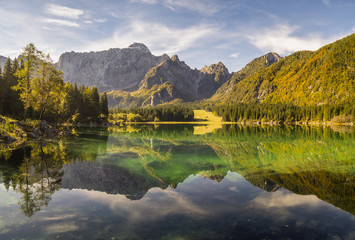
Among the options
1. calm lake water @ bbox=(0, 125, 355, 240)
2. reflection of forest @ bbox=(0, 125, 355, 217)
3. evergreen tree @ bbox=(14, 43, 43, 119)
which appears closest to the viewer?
calm lake water @ bbox=(0, 125, 355, 240)

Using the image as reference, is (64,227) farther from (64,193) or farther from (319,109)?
(319,109)

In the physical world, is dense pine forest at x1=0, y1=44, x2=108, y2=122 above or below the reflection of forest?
above

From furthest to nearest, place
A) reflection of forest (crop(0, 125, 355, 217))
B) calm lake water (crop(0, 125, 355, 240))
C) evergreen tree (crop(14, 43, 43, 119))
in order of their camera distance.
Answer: evergreen tree (crop(14, 43, 43, 119)) < reflection of forest (crop(0, 125, 355, 217)) < calm lake water (crop(0, 125, 355, 240))

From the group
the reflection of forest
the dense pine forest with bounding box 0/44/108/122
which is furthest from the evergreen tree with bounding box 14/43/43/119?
the reflection of forest

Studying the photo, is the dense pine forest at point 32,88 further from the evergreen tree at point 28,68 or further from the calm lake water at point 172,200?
the calm lake water at point 172,200

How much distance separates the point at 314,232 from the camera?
11.4 metres

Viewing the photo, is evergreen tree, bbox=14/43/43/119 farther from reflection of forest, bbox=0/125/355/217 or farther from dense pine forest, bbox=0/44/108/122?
reflection of forest, bbox=0/125/355/217

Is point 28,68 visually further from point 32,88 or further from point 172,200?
point 172,200

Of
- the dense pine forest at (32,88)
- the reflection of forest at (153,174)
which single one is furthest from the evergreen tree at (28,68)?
the reflection of forest at (153,174)

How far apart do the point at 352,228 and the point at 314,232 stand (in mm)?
2444

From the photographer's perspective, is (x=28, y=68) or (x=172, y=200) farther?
(x=28, y=68)

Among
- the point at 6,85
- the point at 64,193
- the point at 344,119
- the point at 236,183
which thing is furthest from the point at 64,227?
the point at 344,119

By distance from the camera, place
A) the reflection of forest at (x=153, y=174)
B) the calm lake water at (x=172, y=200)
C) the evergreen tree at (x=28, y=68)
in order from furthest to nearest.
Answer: the evergreen tree at (x=28, y=68)
the reflection of forest at (x=153, y=174)
the calm lake water at (x=172, y=200)

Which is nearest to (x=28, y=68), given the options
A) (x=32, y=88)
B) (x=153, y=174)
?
(x=32, y=88)
